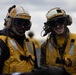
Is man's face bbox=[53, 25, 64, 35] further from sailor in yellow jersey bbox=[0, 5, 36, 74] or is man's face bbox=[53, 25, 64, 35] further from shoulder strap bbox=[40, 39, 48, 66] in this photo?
sailor in yellow jersey bbox=[0, 5, 36, 74]

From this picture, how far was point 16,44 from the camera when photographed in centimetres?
527

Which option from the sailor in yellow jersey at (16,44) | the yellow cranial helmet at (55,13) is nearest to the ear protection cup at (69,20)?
the yellow cranial helmet at (55,13)

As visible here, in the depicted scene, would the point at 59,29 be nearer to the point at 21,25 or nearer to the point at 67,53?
the point at 67,53

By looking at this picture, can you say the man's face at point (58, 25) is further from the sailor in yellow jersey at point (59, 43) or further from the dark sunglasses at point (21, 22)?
the dark sunglasses at point (21, 22)

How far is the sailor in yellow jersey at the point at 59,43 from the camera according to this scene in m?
6.16

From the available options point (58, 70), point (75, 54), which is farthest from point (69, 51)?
point (58, 70)

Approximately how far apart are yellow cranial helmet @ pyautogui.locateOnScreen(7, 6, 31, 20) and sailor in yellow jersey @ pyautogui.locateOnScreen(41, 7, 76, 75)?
1.02m

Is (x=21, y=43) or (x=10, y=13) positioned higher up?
(x=10, y=13)

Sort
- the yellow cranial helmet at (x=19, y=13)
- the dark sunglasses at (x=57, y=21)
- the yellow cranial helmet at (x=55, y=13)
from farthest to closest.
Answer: the yellow cranial helmet at (x=55, y=13), the dark sunglasses at (x=57, y=21), the yellow cranial helmet at (x=19, y=13)

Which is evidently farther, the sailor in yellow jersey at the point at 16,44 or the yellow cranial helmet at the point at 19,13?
the yellow cranial helmet at the point at 19,13

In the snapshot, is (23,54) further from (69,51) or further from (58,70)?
(58,70)

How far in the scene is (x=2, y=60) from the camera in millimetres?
4875

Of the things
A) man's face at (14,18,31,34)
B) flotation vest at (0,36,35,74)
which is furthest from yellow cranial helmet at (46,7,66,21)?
flotation vest at (0,36,35,74)

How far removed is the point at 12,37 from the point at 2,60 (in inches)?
25.4
